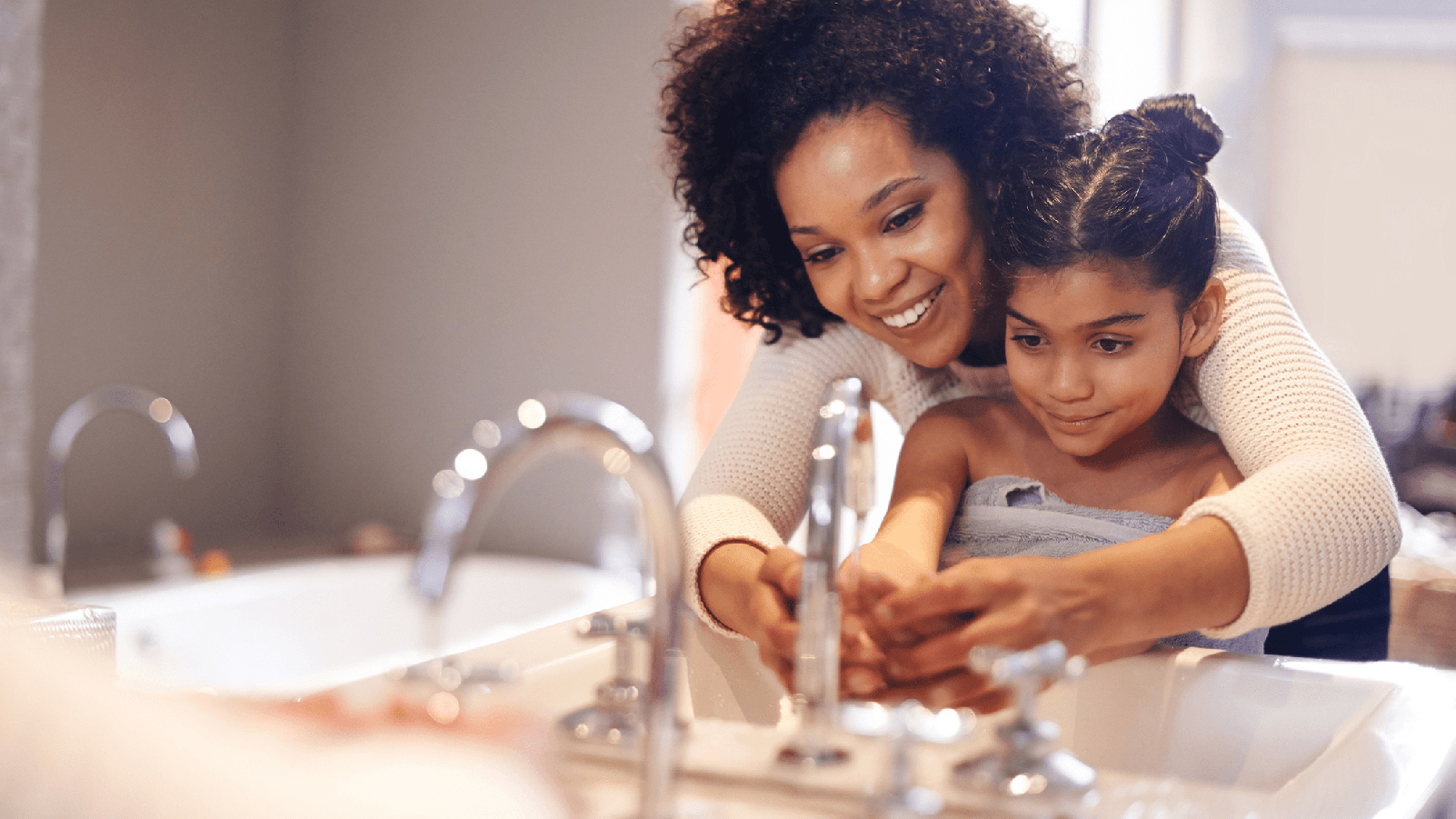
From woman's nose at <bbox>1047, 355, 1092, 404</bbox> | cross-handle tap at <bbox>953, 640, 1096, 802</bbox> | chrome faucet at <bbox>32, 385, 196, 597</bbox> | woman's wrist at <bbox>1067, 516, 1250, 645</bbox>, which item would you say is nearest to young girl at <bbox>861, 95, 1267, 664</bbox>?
woman's nose at <bbox>1047, 355, 1092, 404</bbox>

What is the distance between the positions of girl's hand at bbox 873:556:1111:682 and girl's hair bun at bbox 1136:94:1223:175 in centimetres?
33

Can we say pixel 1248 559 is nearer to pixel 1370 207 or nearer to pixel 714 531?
Answer: pixel 714 531

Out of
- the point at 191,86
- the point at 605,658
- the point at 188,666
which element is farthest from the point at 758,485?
the point at 191,86

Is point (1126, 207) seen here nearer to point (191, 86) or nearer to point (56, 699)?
point (56, 699)

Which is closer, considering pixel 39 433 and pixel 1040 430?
pixel 1040 430

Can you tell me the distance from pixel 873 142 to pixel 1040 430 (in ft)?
0.84

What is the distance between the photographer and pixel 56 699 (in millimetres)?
289

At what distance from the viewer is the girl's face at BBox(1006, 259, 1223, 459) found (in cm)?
77

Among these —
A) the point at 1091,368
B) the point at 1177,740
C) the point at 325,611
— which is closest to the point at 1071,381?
the point at 1091,368

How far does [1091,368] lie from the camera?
78 cm

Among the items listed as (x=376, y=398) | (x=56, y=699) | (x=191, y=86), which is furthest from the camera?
(x=376, y=398)

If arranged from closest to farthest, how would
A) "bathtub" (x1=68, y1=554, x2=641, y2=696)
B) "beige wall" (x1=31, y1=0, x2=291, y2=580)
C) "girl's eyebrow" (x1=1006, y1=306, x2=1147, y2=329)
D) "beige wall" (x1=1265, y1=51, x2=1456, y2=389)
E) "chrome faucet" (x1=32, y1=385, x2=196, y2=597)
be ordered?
"girl's eyebrow" (x1=1006, y1=306, x2=1147, y2=329) < "chrome faucet" (x1=32, y1=385, x2=196, y2=597) < "beige wall" (x1=1265, y1=51, x2=1456, y2=389) < "bathtub" (x1=68, y1=554, x2=641, y2=696) < "beige wall" (x1=31, y1=0, x2=291, y2=580)

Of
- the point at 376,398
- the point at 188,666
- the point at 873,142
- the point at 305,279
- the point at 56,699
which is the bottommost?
the point at 188,666

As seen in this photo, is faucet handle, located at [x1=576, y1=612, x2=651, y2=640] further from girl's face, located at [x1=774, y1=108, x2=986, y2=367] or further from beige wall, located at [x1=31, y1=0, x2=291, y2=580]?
beige wall, located at [x1=31, y1=0, x2=291, y2=580]
